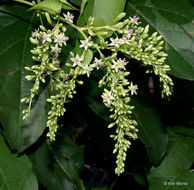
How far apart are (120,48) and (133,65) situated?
1.77 feet

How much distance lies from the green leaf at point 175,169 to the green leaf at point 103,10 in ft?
4.16

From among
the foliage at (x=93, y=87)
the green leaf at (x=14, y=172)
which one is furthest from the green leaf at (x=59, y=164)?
the green leaf at (x=14, y=172)

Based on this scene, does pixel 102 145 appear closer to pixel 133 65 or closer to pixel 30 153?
pixel 30 153

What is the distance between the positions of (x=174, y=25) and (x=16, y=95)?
3.25 feet

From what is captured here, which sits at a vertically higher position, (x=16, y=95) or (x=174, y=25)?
(x=174, y=25)

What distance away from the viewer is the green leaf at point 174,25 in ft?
5.08

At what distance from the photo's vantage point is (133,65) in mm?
1863

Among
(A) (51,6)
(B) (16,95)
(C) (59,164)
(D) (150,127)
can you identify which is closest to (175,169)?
(D) (150,127)

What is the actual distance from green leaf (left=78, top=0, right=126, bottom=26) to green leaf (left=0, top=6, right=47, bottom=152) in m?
0.45

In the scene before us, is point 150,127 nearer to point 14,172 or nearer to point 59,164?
point 59,164

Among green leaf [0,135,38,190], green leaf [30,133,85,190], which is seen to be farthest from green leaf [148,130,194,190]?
green leaf [0,135,38,190]

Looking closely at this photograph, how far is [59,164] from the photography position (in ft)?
7.06

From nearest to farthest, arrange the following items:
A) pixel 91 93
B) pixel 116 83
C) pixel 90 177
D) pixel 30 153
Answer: pixel 116 83
pixel 91 93
pixel 30 153
pixel 90 177

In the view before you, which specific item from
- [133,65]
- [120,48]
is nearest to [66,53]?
[120,48]
